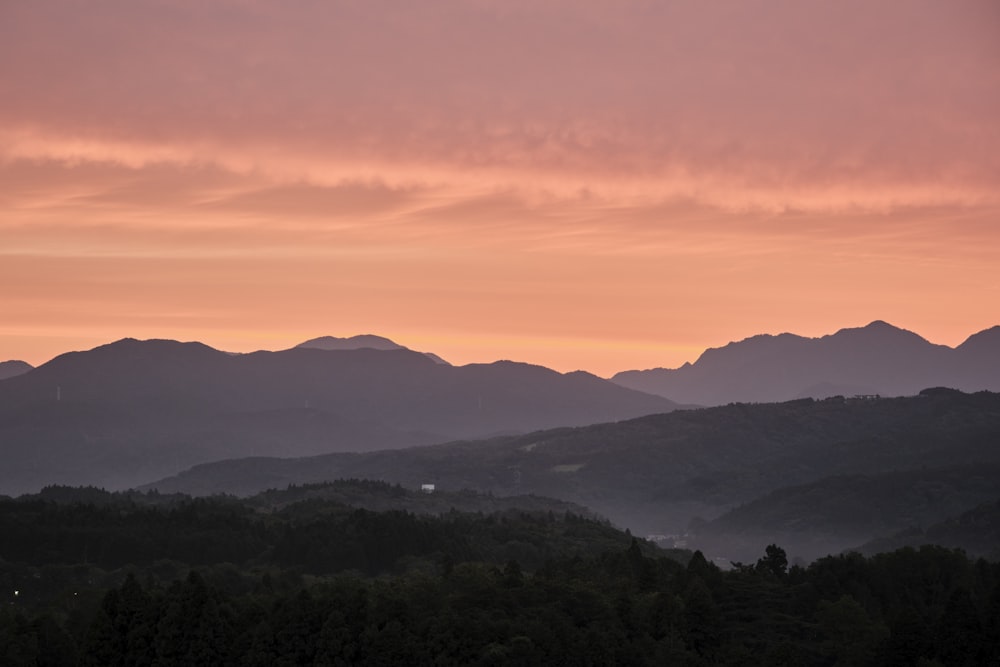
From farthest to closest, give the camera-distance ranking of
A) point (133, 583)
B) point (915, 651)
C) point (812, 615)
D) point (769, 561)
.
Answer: point (769, 561) → point (812, 615) → point (133, 583) → point (915, 651)

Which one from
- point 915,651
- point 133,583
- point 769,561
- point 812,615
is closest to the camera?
point 915,651

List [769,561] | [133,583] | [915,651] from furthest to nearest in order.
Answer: [769,561], [133,583], [915,651]

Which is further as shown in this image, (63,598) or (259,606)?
(63,598)

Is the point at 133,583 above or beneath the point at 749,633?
above

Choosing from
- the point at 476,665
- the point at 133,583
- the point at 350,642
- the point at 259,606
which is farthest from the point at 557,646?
the point at 133,583

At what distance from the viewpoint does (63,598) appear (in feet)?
550

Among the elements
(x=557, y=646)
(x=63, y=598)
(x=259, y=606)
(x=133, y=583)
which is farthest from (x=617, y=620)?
(x=63, y=598)

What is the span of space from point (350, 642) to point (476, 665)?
1099cm

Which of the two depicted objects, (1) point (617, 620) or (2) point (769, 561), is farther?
(2) point (769, 561)

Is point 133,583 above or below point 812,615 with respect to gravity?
above

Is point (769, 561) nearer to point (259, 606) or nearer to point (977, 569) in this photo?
point (977, 569)

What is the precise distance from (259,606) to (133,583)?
36.6ft

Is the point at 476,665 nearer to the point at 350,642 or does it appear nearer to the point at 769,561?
the point at 350,642

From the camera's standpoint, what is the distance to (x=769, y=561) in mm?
163125
